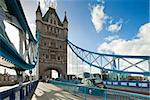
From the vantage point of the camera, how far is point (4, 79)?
116 feet

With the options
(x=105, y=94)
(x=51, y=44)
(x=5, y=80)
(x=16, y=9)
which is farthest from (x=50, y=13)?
(x=105, y=94)

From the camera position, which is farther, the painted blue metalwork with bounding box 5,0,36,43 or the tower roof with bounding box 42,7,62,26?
the tower roof with bounding box 42,7,62,26

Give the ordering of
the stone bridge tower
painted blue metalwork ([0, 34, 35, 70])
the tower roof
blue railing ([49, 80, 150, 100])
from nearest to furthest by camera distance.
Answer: painted blue metalwork ([0, 34, 35, 70])
blue railing ([49, 80, 150, 100])
the stone bridge tower
the tower roof

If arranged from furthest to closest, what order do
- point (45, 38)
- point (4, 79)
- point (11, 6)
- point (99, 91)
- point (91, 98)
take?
point (45, 38), point (4, 79), point (91, 98), point (99, 91), point (11, 6)

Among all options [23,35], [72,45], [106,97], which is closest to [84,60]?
[72,45]

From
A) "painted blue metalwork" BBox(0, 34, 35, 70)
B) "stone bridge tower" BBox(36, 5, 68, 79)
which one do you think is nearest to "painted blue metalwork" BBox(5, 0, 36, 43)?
"painted blue metalwork" BBox(0, 34, 35, 70)

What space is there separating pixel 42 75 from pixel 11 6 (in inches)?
1657

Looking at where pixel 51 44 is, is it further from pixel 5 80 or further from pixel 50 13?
pixel 5 80

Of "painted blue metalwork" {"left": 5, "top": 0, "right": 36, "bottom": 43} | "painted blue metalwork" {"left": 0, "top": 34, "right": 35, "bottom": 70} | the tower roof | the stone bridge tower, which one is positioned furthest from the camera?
the tower roof

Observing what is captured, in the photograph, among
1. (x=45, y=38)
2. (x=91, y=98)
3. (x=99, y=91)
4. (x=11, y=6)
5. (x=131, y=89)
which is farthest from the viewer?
(x=45, y=38)

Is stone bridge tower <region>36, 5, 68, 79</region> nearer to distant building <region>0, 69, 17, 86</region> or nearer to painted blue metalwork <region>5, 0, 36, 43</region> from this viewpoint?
distant building <region>0, 69, 17, 86</region>

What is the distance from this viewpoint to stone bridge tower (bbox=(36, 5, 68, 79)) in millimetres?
52250

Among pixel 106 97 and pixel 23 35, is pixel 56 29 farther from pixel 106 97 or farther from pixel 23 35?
pixel 106 97

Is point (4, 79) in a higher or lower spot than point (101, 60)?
lower
